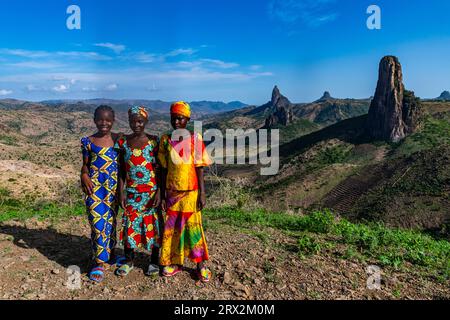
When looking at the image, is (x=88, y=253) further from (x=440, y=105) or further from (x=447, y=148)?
(x=440, y=105)

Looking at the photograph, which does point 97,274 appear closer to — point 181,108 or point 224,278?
point 224,278

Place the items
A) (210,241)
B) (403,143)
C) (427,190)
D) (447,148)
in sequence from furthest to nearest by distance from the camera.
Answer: (403,143) → (447,148) → (427,190) → (210,241)

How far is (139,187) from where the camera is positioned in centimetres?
372

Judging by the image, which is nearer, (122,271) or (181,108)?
(181,108)

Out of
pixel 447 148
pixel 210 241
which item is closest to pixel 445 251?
pixel 210 241

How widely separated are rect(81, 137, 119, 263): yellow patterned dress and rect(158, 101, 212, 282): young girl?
588 millimetres

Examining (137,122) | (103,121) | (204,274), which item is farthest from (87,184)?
(204,274)

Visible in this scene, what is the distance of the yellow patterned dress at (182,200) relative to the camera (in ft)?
12.0

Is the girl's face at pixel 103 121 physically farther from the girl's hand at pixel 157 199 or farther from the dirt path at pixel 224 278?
the dirt path at pixel 224 278

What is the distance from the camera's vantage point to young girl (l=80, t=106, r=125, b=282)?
371 centimetres

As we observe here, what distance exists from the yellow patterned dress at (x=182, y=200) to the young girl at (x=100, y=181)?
626 millimetres

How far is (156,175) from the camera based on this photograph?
380 centimetres

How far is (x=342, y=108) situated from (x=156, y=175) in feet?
598

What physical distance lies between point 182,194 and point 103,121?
125 cm
